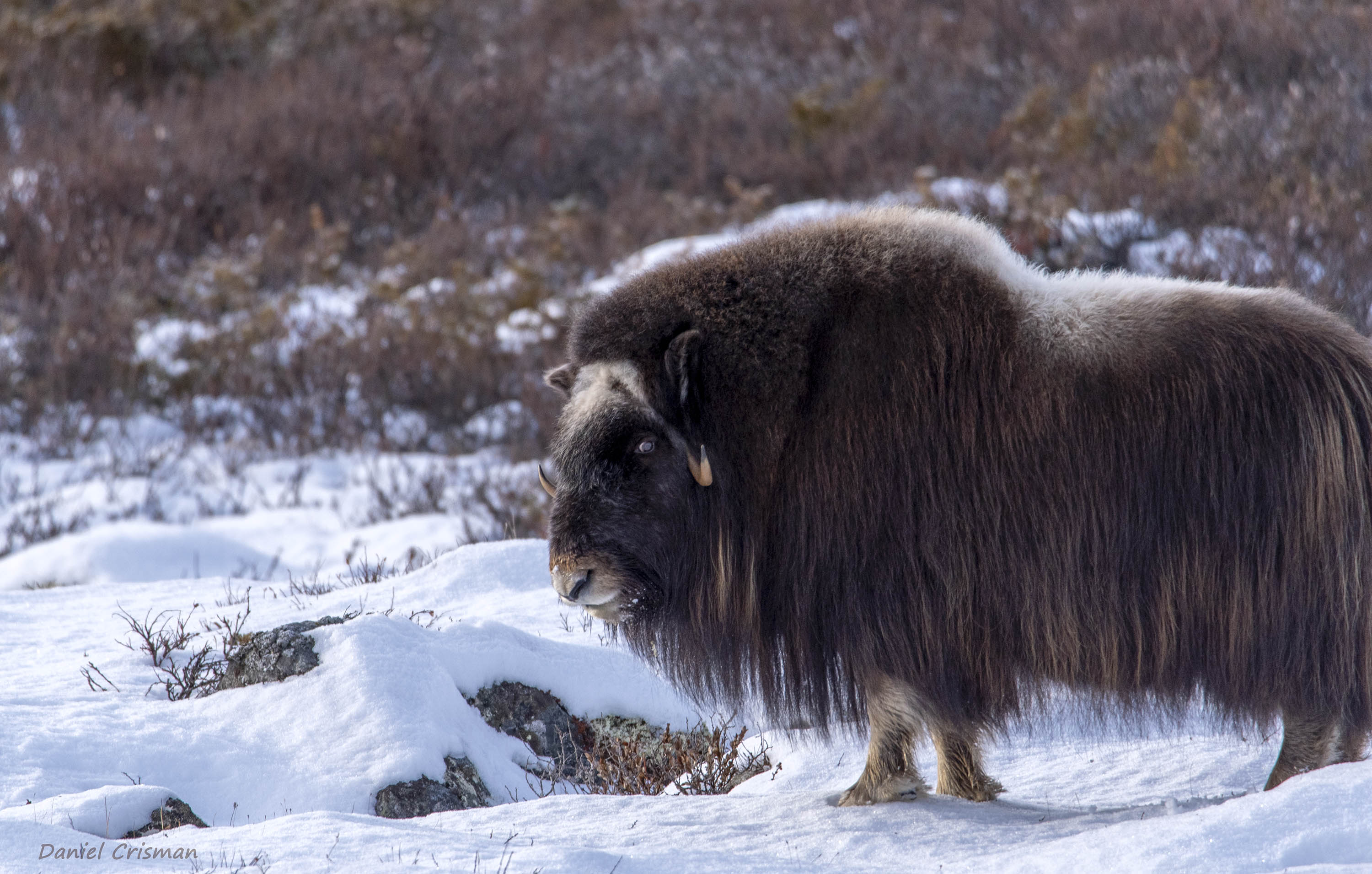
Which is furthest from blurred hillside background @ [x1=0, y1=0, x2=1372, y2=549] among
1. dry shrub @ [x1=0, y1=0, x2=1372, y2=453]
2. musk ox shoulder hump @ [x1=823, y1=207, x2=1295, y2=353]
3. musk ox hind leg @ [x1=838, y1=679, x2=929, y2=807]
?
musk ox hind leg @ [x1=838, y1=679, x2=929, y2=807]

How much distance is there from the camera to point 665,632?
2.56 meters

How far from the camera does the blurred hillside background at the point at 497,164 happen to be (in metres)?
7.38

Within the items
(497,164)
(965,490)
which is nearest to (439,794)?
(965,490)

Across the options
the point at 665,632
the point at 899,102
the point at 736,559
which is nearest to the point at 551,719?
the point at 665,632

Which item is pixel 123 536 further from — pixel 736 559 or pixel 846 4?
pixel 846 4

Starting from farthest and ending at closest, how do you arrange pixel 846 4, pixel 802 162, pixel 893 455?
pixel 846 4 < pixel 802 162 < pixel 893 455

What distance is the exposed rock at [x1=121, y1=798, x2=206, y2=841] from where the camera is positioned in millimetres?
2356

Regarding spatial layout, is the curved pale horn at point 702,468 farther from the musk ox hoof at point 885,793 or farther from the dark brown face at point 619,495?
the musk ox hoof at point 885,793

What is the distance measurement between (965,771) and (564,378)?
1177 millimetres

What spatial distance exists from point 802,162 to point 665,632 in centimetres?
→ 775

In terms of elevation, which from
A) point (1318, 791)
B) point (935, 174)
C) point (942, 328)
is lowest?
point (1318, 791)

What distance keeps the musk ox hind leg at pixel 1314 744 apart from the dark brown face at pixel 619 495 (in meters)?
1.21

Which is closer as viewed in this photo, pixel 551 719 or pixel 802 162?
pixel 551 719

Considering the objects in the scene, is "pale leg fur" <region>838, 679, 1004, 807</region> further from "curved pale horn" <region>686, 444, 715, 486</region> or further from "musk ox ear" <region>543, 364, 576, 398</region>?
"musk ox ear" <region>543, 364, 576, 398</region>
